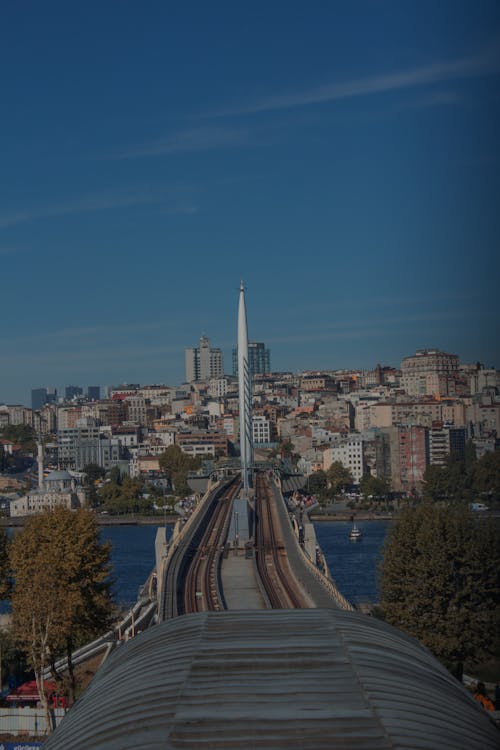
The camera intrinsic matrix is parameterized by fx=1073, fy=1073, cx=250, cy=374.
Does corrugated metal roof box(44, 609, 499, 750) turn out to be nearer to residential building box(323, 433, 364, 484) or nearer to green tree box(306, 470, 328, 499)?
green tree box(306, 470, 328, 499)

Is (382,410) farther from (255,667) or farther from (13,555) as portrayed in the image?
(255,667)

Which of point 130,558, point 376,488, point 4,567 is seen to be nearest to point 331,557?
point 130,558

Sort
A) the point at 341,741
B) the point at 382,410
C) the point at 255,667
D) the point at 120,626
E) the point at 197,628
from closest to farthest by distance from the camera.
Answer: the point at 341,741 → the point at 255,667 → the point at 197,628 → the point at 120,626 → the point at 382,410

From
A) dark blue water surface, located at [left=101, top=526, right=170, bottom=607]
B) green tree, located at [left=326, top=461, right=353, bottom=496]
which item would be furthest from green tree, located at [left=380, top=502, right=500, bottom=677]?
green tree, located at [left=326, top=461, right=353, bottom=496]

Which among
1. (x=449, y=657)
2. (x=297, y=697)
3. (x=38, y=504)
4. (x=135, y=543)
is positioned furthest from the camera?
(x=38, y=504)

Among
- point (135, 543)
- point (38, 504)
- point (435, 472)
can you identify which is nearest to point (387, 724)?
point (135, 543)

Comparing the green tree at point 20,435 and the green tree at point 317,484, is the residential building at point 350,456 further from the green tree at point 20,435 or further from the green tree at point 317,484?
the green tree at point 20,435
